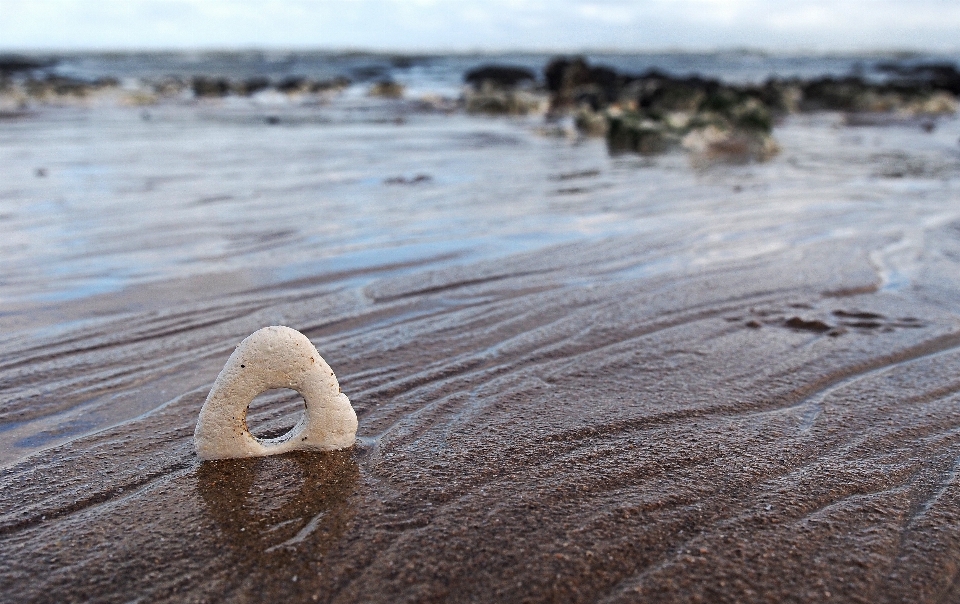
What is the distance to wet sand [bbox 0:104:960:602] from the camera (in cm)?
200

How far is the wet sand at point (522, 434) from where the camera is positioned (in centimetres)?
200

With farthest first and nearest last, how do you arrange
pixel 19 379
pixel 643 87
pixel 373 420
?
pixel 643 87, pixel 19 379, pixel 373 420

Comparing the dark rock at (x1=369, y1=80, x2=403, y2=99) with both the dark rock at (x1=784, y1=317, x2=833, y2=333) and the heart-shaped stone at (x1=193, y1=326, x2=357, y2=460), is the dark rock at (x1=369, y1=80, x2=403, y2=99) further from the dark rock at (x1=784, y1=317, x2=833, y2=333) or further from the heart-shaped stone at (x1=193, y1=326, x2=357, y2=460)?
the heart-shaped stone at (x1=193, y1=326, x2=357, y2=460)

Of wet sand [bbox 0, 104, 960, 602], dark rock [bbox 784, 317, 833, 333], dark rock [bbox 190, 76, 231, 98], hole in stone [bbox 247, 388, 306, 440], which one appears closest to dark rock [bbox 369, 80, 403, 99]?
dark rock [bbox 190, 76, 231, 98]

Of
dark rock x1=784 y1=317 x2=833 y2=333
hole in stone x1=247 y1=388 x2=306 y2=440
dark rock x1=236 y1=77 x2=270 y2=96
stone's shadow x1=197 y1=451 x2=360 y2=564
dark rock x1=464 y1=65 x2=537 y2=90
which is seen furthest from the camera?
dark rock x1=464 y1=65 x2=537 y2=90

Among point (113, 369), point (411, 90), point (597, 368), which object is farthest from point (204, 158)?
point (411, 90)

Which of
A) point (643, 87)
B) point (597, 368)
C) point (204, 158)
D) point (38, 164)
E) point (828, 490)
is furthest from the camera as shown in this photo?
Answer: point (643, 87)

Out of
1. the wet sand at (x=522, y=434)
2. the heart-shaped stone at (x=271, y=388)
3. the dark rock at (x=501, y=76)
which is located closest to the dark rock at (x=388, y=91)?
the dark rock at (x=501, y=76)

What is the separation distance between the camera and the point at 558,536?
6.97 ft

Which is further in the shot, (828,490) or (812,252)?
(812,252)

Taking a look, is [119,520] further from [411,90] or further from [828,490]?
[411,90]

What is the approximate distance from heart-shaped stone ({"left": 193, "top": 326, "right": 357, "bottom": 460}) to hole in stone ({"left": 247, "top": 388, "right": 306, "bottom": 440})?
21 cm

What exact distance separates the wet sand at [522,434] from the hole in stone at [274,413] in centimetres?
2

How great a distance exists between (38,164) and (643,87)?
21310 mm
